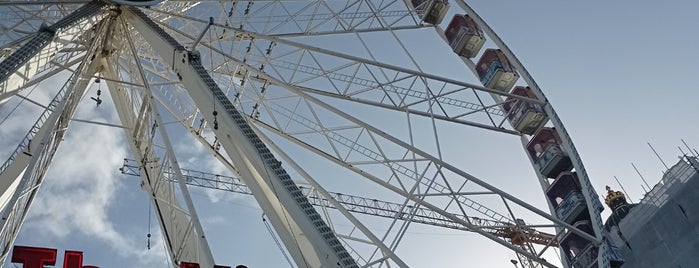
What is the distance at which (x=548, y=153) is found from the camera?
2216cm

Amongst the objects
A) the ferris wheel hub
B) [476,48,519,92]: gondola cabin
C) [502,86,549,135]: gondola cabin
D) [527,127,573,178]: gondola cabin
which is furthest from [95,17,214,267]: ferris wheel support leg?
[476,48,519,92]: gondola cabin

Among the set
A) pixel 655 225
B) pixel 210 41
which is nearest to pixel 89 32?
pixel 210 41

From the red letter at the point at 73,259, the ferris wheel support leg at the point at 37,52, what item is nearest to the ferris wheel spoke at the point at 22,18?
the ferris wheel support leg at the point at 37,52

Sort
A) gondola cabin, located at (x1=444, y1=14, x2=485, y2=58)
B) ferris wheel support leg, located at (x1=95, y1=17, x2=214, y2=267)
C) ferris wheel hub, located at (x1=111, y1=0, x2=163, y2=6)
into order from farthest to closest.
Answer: gondola cabin, located at (x1=444, y1=14, x2=485, y2=58) < ferris wheel hub, located at (x1=111, y1=0, x2=163, y2=6) < ferris wheel support leg, located at (x1=95, y1=17, x2=214, y2=267)

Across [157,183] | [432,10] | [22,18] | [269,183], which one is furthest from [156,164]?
[432,10]

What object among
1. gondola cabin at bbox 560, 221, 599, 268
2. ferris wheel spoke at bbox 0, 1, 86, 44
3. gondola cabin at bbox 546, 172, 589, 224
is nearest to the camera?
ferris wheel spoke at bbox 0, 1, 86, 44

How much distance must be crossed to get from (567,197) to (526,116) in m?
3.42

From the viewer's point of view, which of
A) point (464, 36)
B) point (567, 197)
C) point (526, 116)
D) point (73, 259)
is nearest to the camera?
point (73, 259)

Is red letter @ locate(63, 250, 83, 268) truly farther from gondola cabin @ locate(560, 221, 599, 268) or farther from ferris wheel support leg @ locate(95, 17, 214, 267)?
gondola cabin @ locate(560, 221, 599, 268)

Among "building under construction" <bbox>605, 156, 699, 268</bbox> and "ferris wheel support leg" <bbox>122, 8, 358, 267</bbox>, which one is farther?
"building under construction" <bbox>605, 156, 699, 268</bbox>

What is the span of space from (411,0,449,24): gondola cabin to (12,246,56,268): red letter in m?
15.7

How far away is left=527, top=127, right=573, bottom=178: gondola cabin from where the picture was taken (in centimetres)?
2203

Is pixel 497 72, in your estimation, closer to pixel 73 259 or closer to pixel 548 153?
pixel 548 153

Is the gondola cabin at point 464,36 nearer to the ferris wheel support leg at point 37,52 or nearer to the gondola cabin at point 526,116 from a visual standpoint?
the gondola cabin at point 526,116
